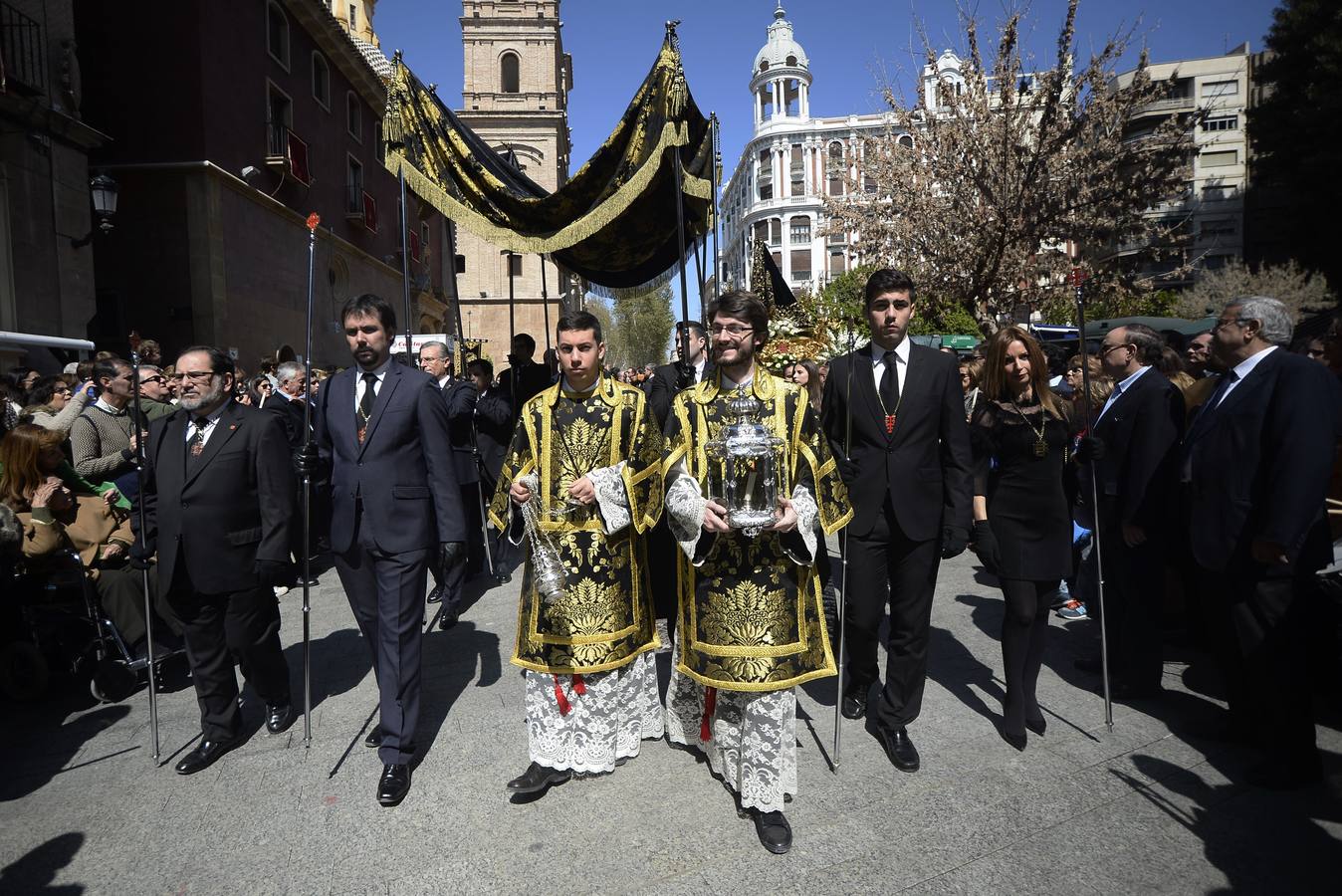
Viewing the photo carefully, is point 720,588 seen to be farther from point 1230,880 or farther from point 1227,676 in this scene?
point 1227,676

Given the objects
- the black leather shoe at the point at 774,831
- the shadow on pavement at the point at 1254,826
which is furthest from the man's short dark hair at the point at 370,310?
the shadow on pavement at the point at 1254,826

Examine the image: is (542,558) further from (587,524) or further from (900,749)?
Answer: (900,749)

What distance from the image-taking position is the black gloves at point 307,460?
3.75 meters

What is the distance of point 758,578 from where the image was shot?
3072 mm

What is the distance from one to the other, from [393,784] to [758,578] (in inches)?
72.4

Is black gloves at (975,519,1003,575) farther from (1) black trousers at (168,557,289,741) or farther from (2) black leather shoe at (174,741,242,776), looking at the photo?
(2) black leather shoe at (174,741,242,776)

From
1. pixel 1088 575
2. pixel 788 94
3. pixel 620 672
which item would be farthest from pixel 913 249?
pixel 788 94

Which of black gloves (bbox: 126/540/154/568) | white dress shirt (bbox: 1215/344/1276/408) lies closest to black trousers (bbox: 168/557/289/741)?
black gloves (bbox: 126/540/154/568)

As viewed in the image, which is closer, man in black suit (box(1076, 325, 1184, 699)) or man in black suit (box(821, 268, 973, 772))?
man in black suit (box(821, 268, 973, 772))

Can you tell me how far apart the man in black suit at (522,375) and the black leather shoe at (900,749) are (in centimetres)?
460

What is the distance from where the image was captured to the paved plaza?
281 cm

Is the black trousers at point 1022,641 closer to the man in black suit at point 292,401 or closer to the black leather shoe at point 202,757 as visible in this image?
the black leather shoe at point 202,757

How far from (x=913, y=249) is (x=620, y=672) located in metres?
14.3

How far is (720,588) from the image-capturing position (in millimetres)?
3088
